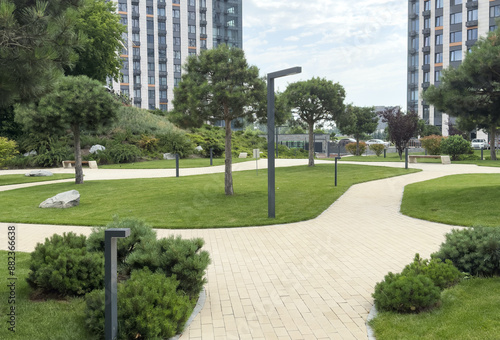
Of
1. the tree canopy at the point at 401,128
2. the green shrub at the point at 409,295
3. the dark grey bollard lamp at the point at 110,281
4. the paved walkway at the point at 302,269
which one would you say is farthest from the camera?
the tree canopy at the point at 401,128

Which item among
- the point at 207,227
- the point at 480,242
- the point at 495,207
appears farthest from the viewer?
the point at 495,207

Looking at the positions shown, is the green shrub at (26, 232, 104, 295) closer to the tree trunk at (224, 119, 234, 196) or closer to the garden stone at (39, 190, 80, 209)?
the garden stone at (39, 190, 80, 209)

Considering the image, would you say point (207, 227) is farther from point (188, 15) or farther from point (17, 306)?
point (188, 15)

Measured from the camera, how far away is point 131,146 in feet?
125

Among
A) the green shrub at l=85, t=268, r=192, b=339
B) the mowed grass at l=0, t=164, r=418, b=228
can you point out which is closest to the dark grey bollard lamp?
the green shrub at l=85, t=268, r=192, b=339

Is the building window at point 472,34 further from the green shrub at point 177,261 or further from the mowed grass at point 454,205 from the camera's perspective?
the green shrub at point 177,261

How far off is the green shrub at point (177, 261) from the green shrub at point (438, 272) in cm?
256

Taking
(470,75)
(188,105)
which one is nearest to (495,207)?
(470,75)

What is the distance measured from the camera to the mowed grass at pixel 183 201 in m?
11.9

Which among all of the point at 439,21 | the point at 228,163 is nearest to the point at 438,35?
the point at 439,21

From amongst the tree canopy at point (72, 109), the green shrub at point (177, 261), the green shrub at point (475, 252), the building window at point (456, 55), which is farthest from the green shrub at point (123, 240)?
the building window at point (456, 55)

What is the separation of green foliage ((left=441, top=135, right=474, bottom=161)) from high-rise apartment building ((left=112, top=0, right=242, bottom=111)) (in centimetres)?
6089

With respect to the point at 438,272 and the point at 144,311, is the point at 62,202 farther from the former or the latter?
the point at 438,272

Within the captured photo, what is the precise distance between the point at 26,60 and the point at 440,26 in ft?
252
